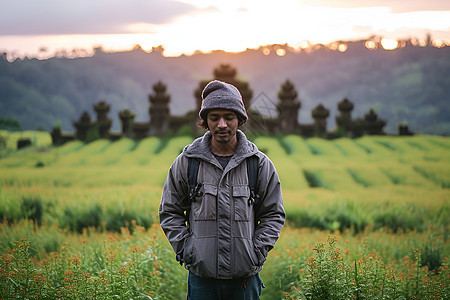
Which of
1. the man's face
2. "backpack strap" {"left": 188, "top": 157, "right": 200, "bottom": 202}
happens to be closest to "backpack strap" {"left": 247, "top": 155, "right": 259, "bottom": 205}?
the man's face

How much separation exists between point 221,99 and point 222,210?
81cm

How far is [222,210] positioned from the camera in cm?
315

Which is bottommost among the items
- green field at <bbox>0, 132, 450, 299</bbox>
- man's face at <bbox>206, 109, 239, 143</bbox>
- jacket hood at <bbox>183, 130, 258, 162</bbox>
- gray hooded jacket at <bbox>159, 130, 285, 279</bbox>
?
green field at <bbox>0, 132, 450, 299</bbox>

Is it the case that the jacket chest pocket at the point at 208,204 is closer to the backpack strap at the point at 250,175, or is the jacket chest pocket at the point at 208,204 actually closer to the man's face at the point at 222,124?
the backpack strap at the point at 250,175

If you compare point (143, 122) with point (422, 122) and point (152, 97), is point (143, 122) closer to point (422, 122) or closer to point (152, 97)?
point (152, 97)

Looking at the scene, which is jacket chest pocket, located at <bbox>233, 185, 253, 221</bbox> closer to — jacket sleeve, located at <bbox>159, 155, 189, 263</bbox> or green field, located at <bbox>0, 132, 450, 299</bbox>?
jacket sleeve, located at <bbox>159, 155, 189, 263</bbox>

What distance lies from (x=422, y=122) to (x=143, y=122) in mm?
9950

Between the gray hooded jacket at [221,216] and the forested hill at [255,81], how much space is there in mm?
12313

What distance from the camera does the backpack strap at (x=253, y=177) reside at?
3244mm

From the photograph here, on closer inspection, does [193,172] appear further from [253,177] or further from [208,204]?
A: [253,177]

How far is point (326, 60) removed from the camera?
59.0ft

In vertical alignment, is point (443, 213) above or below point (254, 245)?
below

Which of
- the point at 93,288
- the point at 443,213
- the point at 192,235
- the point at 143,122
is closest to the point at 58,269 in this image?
the point at 93,288

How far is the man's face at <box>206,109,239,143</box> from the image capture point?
125 inches
